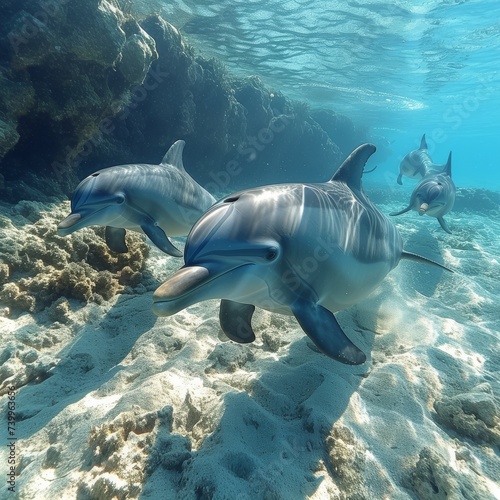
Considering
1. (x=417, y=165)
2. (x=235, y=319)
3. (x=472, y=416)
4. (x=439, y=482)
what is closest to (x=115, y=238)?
(x=235, y=319)

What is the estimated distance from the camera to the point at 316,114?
3844 cm

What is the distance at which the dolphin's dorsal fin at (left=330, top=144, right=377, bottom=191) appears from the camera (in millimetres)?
4590

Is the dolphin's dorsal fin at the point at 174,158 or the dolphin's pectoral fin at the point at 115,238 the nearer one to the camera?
the dolphin's pectoral fin at the point at 115,238

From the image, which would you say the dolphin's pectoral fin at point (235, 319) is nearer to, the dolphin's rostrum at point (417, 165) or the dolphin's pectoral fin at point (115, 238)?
the dolphin's pectoral fin at point (115, 238)

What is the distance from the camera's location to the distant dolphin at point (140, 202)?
13.7 feet

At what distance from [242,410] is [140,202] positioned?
327 cm

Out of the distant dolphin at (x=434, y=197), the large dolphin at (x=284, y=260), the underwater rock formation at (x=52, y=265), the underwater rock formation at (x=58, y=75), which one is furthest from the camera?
the distant dolphin at (x=434, y=197)

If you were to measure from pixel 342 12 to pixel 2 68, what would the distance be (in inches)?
737

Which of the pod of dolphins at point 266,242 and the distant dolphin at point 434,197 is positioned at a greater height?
the pod of dolphins at point 266,242

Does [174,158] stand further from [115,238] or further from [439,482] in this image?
[439,482]

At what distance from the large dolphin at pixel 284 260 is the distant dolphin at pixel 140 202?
2064mm

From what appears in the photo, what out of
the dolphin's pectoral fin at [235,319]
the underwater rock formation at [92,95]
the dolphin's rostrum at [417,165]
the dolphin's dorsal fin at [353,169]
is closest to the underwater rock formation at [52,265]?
the underwater rock formation at [92,95]

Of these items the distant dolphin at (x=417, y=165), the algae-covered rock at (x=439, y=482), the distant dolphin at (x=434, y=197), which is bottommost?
the distant dolphin at (x=417, y=165)

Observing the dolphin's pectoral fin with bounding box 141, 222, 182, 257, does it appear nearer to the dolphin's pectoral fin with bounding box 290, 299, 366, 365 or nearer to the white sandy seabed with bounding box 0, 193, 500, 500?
the white sandy seabed with bounding box 0, 193, 500, 500
